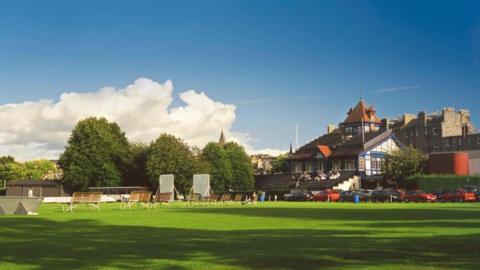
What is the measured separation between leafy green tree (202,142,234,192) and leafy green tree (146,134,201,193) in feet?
27.1

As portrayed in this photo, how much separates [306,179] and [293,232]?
277ft

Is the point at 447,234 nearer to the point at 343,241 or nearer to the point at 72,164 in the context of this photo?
the point at 343,241

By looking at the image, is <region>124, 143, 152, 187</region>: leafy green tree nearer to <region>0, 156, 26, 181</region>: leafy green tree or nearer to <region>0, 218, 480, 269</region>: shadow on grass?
<region>0, 156, 26, 181</region>: leafy green tree

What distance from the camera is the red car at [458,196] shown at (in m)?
58.8

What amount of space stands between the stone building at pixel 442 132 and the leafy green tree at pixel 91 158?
6565 cm

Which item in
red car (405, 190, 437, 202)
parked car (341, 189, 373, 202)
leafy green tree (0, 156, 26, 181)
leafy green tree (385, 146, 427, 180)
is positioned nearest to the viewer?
red car (405, 190, 437, 202)

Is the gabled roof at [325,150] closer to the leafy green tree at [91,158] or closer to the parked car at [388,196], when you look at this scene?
the leafy green tree at [91,158]

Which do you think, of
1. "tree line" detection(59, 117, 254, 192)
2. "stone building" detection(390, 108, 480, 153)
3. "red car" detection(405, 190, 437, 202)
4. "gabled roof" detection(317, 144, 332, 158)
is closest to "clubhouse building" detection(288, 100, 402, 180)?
"gabled roof" detection(317, 144, 332, 158)

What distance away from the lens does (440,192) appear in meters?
62.0

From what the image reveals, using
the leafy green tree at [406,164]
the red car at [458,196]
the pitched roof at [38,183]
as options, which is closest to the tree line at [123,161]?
the pitched roof at [38,183]

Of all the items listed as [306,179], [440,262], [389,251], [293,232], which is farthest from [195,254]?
[306,179]

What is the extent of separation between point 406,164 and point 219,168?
3002cm

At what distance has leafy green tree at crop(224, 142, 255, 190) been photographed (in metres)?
102

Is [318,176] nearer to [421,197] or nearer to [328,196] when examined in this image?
[328,196]
